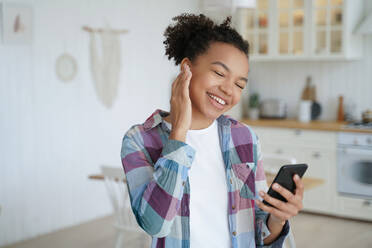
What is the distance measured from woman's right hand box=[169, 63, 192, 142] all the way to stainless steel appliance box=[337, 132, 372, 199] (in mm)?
3708

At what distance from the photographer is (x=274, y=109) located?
5.49 meters

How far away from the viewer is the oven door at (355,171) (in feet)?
14.8

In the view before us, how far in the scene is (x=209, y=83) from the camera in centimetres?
121

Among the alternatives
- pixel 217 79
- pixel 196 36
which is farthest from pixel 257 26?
pixel 217 79

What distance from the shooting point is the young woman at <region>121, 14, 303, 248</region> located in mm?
1115

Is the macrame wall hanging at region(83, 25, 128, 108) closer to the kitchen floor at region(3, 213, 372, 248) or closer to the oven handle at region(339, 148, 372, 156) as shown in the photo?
the kitchen floor at region(3, 213, 372, 248)

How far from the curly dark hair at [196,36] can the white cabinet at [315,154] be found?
3.67m

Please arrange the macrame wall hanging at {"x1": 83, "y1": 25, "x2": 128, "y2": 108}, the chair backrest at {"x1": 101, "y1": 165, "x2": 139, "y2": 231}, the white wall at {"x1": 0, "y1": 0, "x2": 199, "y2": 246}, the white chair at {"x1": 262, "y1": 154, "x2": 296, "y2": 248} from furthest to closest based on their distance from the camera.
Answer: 1. the macrame wall hanging at {"x1": 83, "y1": 25, "x2": 128, "y2": 108}
2. the white wall at {"x1": 0, "y1": 0, "x2": 199, "y2": 246}
3. the white chair at {"x1": 262, "y1": 154, "x2": 296, "y2": 248}
4. the chair backrest at {"x1": 101, "y1": 165, "x2": 139, "y2": 231}

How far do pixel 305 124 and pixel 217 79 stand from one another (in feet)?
12.9

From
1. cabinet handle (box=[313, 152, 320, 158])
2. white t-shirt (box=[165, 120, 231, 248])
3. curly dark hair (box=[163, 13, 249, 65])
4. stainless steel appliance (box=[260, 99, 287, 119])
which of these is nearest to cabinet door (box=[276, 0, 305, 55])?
stainless steel appliance (box=[260, 99, 287, 119])

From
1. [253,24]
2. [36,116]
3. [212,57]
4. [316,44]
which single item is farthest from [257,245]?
[253,24]

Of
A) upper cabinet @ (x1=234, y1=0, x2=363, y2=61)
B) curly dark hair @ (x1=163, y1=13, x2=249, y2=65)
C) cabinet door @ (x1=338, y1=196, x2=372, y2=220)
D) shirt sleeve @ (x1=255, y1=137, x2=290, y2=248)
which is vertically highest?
upper cabinet @ (x1=234, y1=0, x2=363, y2=61)

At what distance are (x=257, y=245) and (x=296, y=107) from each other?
442cm

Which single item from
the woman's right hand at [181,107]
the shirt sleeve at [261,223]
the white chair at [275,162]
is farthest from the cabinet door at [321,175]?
the woman's right hand at [181,107]
